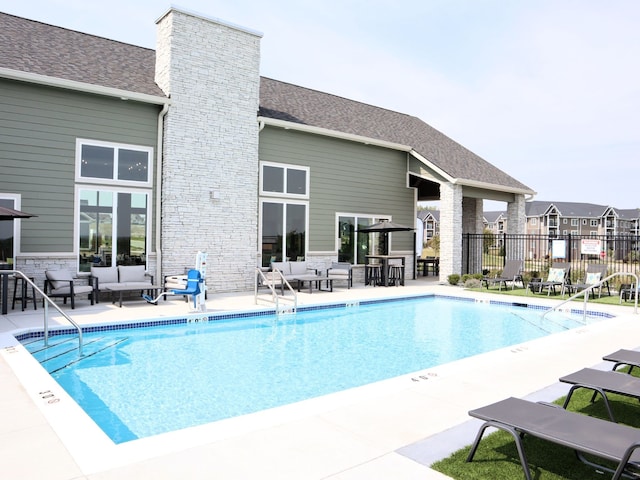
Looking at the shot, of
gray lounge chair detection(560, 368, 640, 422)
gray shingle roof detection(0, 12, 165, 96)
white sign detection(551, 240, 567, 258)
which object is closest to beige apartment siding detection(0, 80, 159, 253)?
gray shingle roof detection(0, 12, 165, 96)

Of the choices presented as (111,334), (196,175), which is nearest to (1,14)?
(196,175)

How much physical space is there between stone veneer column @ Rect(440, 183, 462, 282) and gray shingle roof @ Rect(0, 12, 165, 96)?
30.3 ft

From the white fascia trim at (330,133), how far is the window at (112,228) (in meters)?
4.02

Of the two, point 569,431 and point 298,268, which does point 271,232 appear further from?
point 569,431

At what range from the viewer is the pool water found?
499 centimetres

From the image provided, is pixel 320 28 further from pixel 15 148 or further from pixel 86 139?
pixel 15 148

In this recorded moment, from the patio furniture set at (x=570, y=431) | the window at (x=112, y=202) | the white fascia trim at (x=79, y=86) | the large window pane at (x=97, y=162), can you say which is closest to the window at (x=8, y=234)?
the window at (x=112, y=202)

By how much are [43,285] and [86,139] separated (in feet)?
Answer: 10.7

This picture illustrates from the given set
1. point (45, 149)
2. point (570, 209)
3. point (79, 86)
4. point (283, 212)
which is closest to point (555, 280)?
point (283, 212)

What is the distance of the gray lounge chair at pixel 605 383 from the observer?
3.64 meters

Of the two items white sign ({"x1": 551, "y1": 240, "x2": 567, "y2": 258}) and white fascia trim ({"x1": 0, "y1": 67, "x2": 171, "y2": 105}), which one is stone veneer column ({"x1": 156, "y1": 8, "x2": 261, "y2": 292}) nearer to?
white fascia trim ({"x1": 0, "y1": 67, "x2": 171, "y2": 105})

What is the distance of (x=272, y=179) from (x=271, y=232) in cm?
150

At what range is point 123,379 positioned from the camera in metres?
5.84

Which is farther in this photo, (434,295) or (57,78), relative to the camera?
(434,295)
